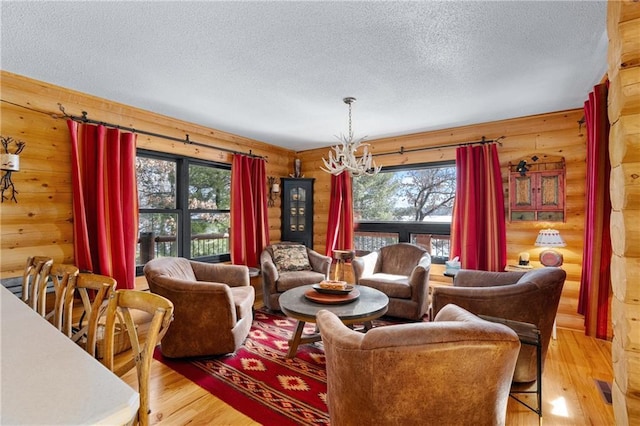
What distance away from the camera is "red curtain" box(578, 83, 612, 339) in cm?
290

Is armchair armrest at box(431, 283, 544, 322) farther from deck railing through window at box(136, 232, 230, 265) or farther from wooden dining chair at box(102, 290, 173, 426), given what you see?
deck railing through window at box(136, 232, 230, 265)

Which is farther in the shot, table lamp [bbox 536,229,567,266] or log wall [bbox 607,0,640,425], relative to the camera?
table lamp [bbox 536,229,567,266]

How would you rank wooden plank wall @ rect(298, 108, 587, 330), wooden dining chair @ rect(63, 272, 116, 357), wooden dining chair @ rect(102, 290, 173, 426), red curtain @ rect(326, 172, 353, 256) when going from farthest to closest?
red curtain @ rect(326, 172, 353, 256) → wooden plank wall @ rect(298, 108, 587, 330) → wooden dining chair @ rect(63, 272, 116, 357) → wooden dining chair @ rect(102, 290, 173, 426)

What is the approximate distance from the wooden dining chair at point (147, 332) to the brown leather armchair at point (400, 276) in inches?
115

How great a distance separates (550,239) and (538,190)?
0.69m

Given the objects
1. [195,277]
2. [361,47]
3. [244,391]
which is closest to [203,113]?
[195,277]

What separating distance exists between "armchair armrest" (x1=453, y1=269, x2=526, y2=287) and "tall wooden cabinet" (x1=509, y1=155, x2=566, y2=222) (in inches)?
53.7

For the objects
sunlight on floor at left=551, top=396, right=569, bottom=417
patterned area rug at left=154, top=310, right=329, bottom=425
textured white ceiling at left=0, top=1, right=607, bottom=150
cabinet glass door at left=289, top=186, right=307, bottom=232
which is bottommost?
sunlight on floor at left=551, top=396, right=569, bottom=417

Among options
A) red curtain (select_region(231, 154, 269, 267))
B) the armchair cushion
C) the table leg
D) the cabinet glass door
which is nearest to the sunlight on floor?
the table leg

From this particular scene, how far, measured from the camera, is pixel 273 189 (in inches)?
210

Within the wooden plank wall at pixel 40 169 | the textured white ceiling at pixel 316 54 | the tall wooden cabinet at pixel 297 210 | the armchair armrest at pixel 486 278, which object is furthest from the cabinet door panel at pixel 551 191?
the wooden plank wall at pixel 40 169

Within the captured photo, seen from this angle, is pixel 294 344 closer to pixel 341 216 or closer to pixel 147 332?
pixel 147 332

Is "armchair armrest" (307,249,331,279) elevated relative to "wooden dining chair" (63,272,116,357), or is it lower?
lower

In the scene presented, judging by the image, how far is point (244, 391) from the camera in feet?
7.52
